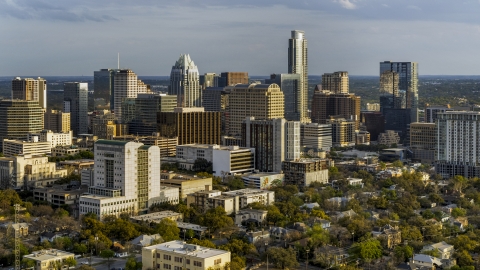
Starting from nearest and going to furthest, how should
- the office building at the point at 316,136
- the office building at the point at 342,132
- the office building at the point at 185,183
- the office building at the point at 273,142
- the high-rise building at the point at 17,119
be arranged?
1. the office building at the point at 185,183
2. the office building at the point at 273,142
3. the high-rise building at the point at 17,119
4. the office building at the point at 316,136
5. the office building at the point at 342,132

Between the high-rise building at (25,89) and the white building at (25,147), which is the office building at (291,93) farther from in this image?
the white building at (25,147)

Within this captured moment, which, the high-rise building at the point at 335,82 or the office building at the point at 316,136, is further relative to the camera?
the high-rise building at the point at 335,82

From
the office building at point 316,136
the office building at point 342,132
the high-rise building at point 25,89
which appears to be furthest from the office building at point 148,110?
the office building at point 342,132

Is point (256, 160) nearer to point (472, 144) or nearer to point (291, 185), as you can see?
point (291, 185)

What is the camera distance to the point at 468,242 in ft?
89.3

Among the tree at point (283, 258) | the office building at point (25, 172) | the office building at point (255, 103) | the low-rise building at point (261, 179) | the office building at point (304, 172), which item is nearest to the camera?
the tree at point (283, 258)

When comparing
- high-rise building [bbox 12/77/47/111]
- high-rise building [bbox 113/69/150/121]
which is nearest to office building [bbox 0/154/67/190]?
high-rise building [bbox 12/77/47/111]

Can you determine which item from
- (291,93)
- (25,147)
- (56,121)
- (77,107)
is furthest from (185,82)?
(25,147)

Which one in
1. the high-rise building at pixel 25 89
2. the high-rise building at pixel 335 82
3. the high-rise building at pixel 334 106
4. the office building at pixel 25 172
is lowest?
the office building at pixel 25 172

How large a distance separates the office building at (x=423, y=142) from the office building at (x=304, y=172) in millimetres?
14317

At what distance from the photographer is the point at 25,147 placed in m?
50.5

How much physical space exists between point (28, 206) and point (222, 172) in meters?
13.8

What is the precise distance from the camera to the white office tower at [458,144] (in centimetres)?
4594

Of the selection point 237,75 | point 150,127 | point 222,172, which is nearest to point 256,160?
point 222,172
